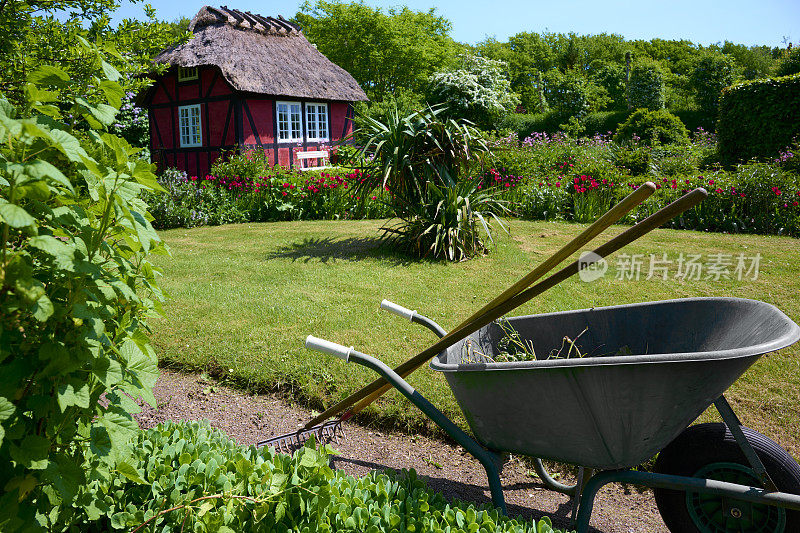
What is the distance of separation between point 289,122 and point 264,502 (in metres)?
16.7

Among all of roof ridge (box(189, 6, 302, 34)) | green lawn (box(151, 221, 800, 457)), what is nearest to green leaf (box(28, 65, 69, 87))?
green lawn (box(151, 221, 800, 457))

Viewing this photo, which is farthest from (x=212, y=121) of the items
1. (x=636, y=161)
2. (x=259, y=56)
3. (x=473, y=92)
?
(x=473, y=92)

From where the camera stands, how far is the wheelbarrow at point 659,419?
66.3 inches

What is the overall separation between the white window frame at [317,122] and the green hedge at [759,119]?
1177cm

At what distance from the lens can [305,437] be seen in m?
2.86

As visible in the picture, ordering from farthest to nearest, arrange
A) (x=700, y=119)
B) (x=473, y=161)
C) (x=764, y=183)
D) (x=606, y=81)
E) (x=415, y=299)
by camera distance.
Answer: (x=606, y=81), (x=700, y=119), (x=764, y=183), (x=473, y=161), (x=415, y=299)

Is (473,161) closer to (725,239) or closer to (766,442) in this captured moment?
(725,239)

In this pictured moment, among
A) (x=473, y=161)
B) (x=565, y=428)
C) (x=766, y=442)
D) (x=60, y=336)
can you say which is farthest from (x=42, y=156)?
(x=473, y=161)

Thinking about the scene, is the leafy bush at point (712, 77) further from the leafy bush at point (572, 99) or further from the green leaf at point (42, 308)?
the green leaf at point (42, 308)

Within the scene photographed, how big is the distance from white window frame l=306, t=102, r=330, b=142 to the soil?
15230 millimetres

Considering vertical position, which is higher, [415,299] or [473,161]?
[473,161]

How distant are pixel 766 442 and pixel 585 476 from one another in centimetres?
65

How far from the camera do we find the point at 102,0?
170 inches
